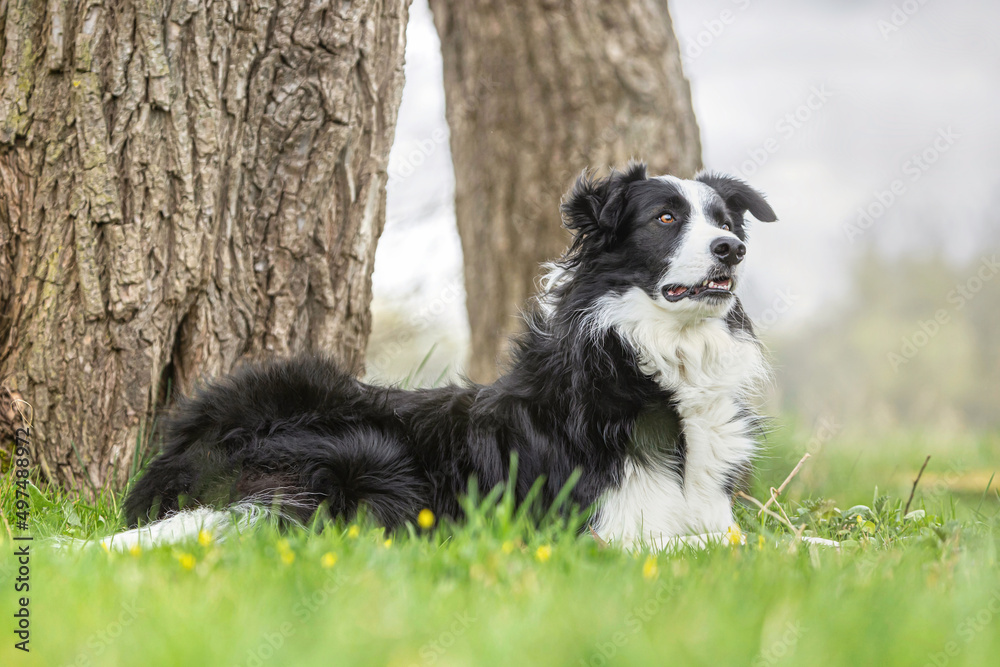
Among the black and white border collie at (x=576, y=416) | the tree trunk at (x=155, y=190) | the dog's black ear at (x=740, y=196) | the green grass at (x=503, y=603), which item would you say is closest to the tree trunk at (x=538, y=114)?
the dog's black ear at (x=740, y=196)

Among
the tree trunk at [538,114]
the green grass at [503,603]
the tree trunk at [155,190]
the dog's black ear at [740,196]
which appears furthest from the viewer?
the tree trunk at [538,114]

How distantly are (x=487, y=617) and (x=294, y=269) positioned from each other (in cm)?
274

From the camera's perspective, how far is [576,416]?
11.3 feet

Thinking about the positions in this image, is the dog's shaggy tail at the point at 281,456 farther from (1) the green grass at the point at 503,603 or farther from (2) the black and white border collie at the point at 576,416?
(1) the green grass at the point at 503,603

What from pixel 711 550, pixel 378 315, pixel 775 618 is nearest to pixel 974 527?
pixel 711 550

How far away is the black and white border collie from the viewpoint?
10.8 ft

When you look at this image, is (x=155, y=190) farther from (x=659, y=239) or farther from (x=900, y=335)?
(x=900, y=335)

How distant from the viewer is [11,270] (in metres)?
3.92

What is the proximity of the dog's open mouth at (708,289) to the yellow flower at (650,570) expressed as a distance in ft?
4.71

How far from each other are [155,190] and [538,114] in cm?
338

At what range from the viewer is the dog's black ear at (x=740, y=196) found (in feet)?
13.4

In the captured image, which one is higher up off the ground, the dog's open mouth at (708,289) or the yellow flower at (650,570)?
the dog's open mouth at (708,289)

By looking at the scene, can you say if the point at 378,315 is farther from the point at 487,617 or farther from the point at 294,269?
the point at 487,617

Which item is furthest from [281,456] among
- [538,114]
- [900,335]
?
[900,335]
